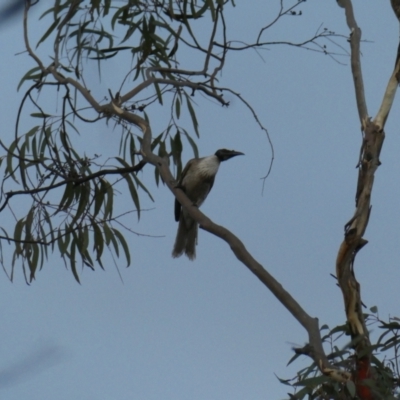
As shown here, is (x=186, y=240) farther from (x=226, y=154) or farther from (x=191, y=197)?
(x=226, y=154)

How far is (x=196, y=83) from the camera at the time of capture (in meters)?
3.03

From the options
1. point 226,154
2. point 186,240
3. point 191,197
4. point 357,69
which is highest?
point 226,154

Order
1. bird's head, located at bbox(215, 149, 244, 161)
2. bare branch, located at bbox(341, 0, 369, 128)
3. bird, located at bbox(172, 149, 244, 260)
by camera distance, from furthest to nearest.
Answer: bird's head, located at bbox(215, 149, 244, 161) < bird, located at bbox(172, 149, 244, 260) < bare branch, located at bbox(341, 0, 369, 128)

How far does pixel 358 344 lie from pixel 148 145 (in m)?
0.84

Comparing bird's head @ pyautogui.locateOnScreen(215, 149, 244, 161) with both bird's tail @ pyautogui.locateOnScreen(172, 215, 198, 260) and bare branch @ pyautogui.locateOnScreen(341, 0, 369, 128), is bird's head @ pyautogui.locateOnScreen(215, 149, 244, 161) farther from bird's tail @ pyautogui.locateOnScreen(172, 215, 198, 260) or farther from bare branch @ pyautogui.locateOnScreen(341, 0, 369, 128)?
bare branch @ pyautogui.locateOnScreen(341, 0, 369, 128)

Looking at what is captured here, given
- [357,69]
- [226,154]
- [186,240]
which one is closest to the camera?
[357,69]

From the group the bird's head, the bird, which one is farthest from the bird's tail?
the bird's head

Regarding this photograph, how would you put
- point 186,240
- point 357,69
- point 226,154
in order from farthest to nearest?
point 226,154, point 186,240, point 357,69

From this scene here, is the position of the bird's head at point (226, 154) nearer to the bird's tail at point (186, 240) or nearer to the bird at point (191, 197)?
the bird at point (191, 197)

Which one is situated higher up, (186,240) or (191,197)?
(191,197)

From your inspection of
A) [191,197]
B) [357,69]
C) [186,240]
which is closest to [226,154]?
[191,197]

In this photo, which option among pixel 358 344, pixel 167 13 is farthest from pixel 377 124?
pixel 167 13

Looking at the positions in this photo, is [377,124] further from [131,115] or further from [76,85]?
[76,85]

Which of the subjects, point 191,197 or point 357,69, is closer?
point 357,69
